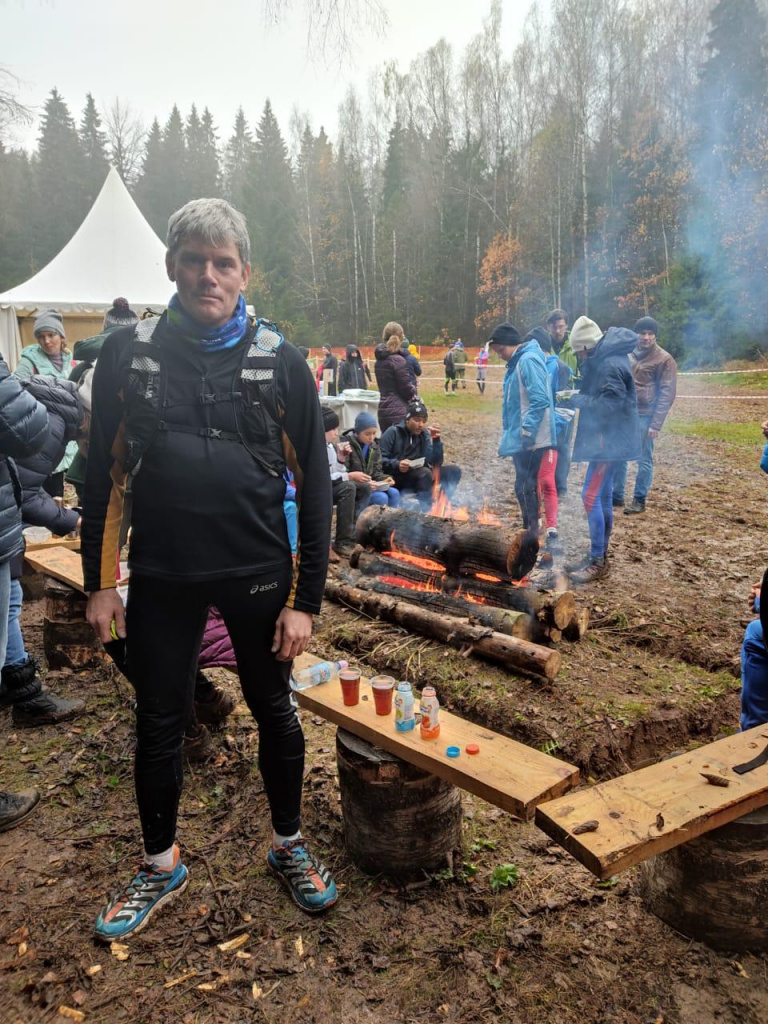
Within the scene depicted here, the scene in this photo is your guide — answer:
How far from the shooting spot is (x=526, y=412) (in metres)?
5.56

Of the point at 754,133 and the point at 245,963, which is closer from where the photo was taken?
the point at 245,963

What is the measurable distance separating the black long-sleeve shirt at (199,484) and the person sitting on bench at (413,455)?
434cm

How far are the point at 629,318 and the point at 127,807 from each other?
2130 centimetres

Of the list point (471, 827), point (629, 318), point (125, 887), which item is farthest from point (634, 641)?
point (629, 318)

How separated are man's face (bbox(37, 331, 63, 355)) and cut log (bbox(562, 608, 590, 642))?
6.39m

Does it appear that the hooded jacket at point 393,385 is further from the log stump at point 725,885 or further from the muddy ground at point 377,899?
the log stump at point 725,885

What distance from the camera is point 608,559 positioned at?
224 inches

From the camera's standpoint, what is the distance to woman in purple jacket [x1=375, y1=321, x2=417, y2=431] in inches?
296

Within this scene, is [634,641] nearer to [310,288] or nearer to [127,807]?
[127,807]

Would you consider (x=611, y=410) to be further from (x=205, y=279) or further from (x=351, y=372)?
(x=351, y=372)

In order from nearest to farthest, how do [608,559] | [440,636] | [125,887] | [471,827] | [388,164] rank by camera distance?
[125,887] < [471,827] < [440,636] < [608,559] < [388,164]

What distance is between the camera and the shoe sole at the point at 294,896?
226 centimetres

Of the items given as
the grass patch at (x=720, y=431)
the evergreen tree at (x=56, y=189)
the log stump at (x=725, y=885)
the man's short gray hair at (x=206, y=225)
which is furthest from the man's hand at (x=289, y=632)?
the evergreen tree at (x=56, y=189)

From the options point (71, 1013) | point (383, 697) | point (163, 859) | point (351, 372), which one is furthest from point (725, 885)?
point (351, 372)
